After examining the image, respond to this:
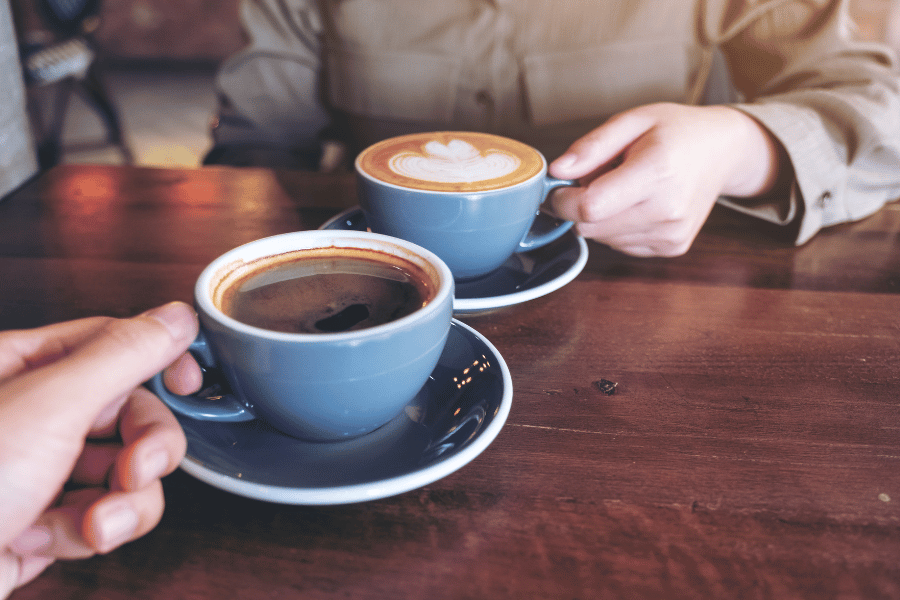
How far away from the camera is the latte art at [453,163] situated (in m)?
0.67

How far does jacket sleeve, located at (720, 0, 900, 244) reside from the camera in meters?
0.86

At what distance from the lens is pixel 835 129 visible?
0.91 meters

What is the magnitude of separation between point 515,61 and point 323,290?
3.30 feet

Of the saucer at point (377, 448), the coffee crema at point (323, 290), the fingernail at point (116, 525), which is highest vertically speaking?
the coffee crema at point (323, 290)

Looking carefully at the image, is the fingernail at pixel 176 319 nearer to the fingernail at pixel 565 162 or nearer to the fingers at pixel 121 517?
the fingers at pixel 121 517

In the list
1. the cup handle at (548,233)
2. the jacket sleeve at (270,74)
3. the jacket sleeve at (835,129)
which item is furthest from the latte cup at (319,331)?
the jacket sleeve at (270,74)

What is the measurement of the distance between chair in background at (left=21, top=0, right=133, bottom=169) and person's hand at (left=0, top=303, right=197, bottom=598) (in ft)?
9.16

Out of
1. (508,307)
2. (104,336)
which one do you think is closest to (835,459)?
(508,307)

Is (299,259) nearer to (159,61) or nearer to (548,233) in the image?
(548,233)

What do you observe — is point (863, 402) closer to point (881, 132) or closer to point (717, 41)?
point (881, 132)

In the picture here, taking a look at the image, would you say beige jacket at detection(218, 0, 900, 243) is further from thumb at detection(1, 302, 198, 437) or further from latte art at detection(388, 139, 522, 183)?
thumb at detection(1, 302, 198, 437)

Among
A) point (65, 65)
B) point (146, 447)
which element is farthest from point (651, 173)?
point (65, 65)

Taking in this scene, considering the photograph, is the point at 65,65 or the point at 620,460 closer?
the point at 620,460

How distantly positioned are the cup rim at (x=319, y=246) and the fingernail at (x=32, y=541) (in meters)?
0.15
